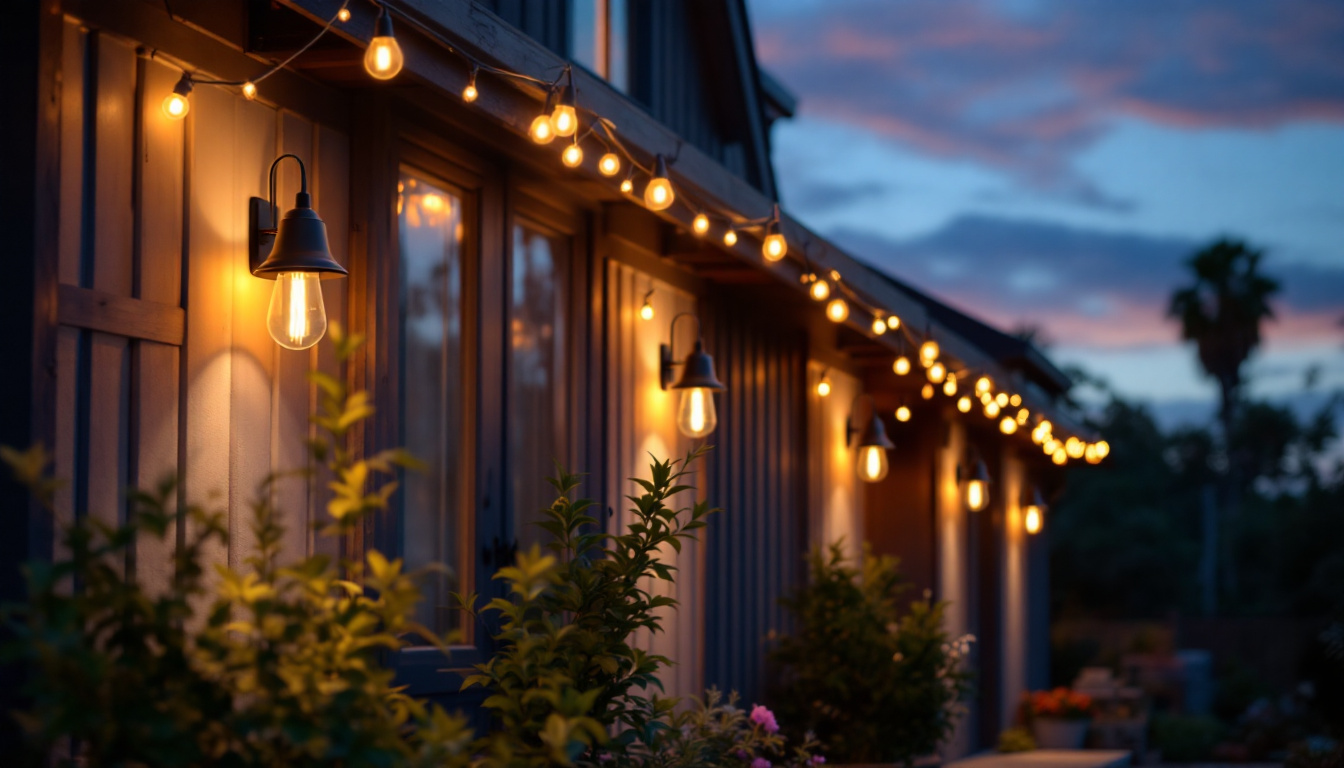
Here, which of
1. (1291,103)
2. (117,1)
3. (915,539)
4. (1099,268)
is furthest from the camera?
(1099,268)

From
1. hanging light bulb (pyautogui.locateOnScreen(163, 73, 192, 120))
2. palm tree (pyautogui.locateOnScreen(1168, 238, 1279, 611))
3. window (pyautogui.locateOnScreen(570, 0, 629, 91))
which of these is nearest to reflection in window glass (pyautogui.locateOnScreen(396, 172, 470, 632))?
hanging light bulb (pyautogui.locateOnScreen(163, 73, 192, 120))

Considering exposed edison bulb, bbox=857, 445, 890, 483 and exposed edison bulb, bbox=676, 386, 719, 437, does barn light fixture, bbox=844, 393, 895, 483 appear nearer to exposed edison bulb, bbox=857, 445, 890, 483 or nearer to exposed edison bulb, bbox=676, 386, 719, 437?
exposed edison bulb, bbox=857, 445, 890, 483

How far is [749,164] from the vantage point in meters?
10.2

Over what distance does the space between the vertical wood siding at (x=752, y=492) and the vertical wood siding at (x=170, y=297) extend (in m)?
3.60

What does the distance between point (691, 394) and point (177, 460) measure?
3.33 metres

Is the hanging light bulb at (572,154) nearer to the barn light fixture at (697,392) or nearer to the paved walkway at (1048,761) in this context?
the barn light fixture at (697,392)

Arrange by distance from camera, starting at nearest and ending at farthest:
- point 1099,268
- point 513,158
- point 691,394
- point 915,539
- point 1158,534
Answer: point 513,158
point 691,394
point 915,539
point 1158,534
point 1099,268

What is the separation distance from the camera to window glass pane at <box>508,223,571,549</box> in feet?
19.4

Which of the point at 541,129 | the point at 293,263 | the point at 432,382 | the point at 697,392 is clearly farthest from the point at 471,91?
the point at 697,392

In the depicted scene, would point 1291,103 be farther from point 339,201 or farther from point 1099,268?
point 339,201

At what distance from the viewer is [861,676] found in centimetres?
834

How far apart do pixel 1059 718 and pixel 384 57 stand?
11.7 meters

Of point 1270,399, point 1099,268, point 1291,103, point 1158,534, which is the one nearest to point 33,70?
point 1291,103

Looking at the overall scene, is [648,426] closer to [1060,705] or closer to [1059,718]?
[1059,718]
